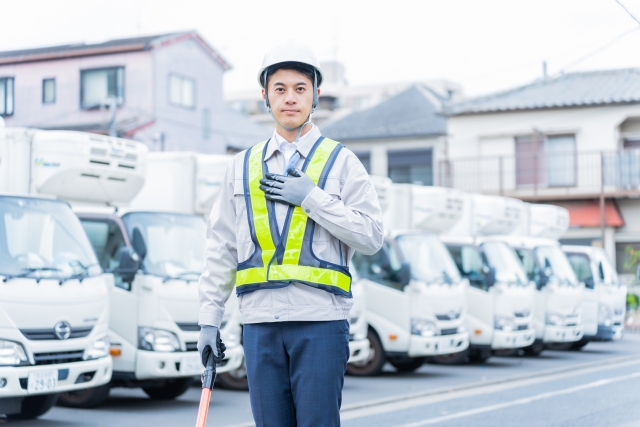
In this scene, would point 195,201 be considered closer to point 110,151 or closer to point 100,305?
point 110,151

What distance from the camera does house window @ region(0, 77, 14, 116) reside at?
44.1 feet

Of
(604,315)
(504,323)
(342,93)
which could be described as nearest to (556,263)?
(604,315)

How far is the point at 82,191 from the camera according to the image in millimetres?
10711

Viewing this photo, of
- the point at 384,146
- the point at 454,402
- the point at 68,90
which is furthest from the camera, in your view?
the point at 384,146

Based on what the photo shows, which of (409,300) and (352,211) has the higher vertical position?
(352,211)

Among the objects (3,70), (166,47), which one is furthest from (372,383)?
(166,47)

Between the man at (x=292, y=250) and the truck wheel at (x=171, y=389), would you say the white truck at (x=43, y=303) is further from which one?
the man at (x=292, y=250)

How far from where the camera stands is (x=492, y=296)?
1642 centimetres

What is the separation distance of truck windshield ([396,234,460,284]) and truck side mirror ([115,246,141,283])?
510 cm

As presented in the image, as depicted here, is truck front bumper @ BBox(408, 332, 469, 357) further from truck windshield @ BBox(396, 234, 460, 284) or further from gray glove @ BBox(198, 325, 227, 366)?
gray glove @ BBox(198, 325, 227, 366)

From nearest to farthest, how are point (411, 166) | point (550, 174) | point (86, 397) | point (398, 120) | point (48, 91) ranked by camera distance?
1. point (86, 397)
2. point (48, 91)
3. point (550, 174)
4. point (411, 166)
5. point (398, 120)

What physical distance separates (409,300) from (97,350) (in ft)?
19.7

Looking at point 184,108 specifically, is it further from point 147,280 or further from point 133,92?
point 147,280

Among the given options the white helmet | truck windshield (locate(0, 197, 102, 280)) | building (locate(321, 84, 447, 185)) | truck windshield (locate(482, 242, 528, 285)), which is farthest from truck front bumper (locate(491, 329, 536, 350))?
building (locate(321, 84, 447, 185))
